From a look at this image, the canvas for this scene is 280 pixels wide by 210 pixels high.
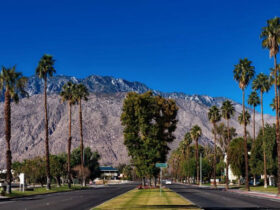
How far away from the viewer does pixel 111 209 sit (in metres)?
27.4

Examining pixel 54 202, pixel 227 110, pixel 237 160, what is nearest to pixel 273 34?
pixel 54 202

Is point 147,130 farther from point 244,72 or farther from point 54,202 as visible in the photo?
point 54,202

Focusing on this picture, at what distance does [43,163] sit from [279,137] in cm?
5932

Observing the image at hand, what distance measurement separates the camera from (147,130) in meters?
69.8

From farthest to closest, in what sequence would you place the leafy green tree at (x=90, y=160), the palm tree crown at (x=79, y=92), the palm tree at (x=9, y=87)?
the leafy green tree at (x=90, y=160), the palm tree crown at (x=79, y=92), the palm tree at (x=9, y=87)

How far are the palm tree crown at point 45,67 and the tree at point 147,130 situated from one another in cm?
1444

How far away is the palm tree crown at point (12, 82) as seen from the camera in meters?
53.4

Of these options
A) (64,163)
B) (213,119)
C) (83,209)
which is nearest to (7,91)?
(83,209)

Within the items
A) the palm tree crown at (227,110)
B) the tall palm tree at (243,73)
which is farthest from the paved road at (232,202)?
the palm tree crown at (227,110)

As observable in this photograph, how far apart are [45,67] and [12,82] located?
18463mm

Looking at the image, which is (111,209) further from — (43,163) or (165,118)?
(43,163)

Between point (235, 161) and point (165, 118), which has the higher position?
point (165, 118)

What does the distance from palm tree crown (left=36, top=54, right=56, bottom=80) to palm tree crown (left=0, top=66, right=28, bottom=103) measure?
57.6 feet

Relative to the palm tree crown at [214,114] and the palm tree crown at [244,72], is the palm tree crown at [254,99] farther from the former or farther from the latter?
the palm tree crown at [244,72]
